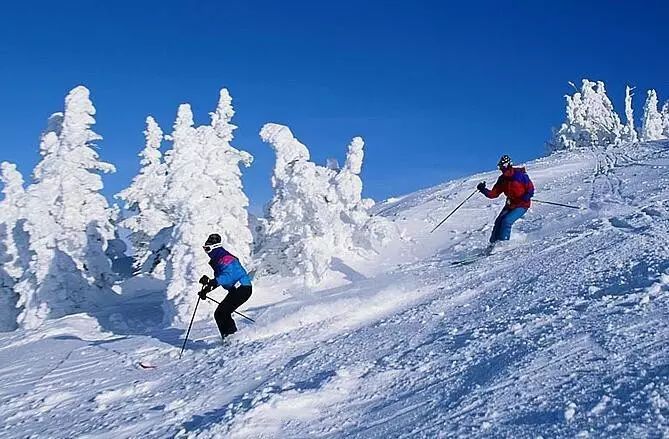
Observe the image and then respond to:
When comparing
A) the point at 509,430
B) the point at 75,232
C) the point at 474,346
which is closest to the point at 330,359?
the point at 474,346

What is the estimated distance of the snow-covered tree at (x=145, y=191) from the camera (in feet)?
105

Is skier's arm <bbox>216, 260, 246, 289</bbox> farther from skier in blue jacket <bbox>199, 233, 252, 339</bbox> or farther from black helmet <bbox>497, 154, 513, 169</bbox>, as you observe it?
black helmet <bbox>497, 154, 513, 169</bbox>

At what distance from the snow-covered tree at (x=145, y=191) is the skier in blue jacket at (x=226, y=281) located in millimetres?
20904

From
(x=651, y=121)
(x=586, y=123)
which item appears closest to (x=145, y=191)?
(x=586, y=123)

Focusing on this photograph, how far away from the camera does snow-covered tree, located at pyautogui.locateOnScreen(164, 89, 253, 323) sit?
1945 centimetres

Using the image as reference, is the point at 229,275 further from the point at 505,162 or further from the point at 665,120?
the point at 665,120

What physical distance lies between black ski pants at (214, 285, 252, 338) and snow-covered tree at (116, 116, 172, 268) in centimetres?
2096

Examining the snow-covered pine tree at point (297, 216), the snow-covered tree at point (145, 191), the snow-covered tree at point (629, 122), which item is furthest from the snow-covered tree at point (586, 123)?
the snow-covered pine tree at point (297, 216)

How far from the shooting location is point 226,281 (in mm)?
10133

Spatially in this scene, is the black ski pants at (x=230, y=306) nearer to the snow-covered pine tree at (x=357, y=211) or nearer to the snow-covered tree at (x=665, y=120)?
the snow-covered pine tree at (x=357, y=211)

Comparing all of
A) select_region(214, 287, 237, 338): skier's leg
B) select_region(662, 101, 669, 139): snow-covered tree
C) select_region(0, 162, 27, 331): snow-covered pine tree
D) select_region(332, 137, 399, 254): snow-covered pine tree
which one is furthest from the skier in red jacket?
select_region(662, 101, 669, 139): snow-covered tree

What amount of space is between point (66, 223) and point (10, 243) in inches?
98.9

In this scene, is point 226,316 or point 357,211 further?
point 357,211

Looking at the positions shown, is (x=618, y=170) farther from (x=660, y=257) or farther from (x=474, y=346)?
(x=474, y=346)
